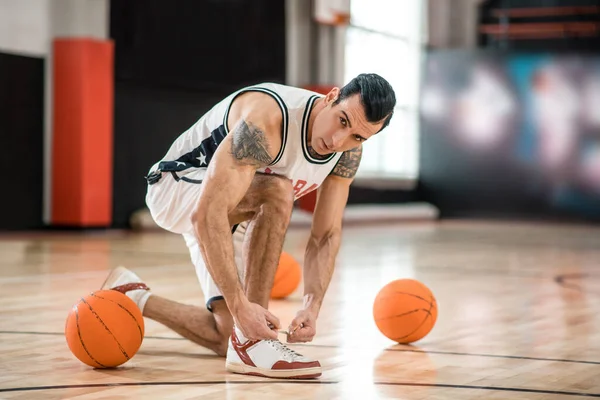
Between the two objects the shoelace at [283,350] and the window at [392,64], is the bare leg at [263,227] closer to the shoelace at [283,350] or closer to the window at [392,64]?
the shoelace at [283,350]

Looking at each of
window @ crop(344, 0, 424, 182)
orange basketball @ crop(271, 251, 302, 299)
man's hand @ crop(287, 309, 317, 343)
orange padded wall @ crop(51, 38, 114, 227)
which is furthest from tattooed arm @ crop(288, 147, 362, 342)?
window @ crop(344, 0, 424, 182)

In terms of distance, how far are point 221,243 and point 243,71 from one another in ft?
38.7

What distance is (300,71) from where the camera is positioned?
1586 cm

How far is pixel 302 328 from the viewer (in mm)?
3170

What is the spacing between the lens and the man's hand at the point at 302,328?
3154 millimetres

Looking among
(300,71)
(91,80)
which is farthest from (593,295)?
(300,71)

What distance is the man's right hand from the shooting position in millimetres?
2949

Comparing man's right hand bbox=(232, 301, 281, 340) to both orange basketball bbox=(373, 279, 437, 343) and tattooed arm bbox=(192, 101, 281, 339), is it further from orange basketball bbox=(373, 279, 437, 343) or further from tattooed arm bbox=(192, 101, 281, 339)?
orange basketball bbox=(373, 279, 437, 343)

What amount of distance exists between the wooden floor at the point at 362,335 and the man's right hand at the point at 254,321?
17cm

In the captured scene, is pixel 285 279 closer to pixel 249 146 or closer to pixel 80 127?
pixel 249 146

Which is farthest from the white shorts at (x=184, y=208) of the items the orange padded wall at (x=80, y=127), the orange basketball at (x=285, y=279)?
the orange padded wall at (x=80, y=127)

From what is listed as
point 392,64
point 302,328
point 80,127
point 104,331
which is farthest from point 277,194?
point 392,64

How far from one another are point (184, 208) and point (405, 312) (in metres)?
1.11

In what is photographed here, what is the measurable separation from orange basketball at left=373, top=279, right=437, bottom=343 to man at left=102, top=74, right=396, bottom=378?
0.73 metres
